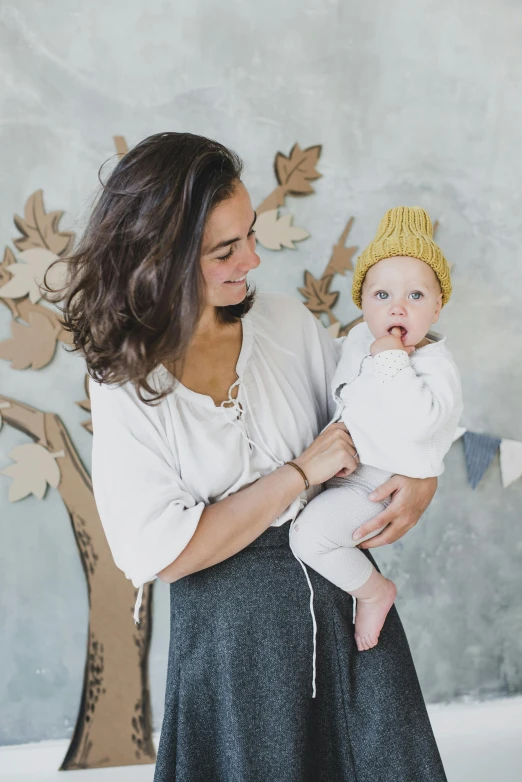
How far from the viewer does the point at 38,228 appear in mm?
2330

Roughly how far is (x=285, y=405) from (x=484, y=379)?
1.42 metres

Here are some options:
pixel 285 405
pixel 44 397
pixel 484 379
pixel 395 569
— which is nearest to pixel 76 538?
pixel 44 397

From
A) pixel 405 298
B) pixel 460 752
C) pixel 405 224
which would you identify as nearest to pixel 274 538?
pixel 405 298

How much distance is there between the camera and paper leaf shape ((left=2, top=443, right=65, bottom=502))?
239 cm

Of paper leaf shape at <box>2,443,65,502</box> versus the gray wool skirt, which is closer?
the gray wool skirt

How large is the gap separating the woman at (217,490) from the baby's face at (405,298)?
0.22 m

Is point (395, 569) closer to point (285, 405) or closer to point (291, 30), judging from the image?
point (285, 405)

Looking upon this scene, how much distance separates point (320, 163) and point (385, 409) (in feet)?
4.53

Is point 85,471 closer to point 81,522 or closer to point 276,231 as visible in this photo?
point 81,522

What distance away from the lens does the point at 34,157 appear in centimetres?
232

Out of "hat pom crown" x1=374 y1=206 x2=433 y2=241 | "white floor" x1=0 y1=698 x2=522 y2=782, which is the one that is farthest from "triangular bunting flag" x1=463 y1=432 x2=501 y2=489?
"hat pom crown" x1=374 y1=206 x2=433 y2=241

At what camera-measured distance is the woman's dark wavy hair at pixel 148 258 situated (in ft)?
3.85

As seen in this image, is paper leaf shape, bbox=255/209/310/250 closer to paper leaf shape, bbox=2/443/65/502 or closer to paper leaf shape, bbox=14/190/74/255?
paper leaf shape, bbox=14/190/74/255

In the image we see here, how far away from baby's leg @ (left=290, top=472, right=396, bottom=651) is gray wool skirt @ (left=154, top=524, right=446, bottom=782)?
0.04 metres
